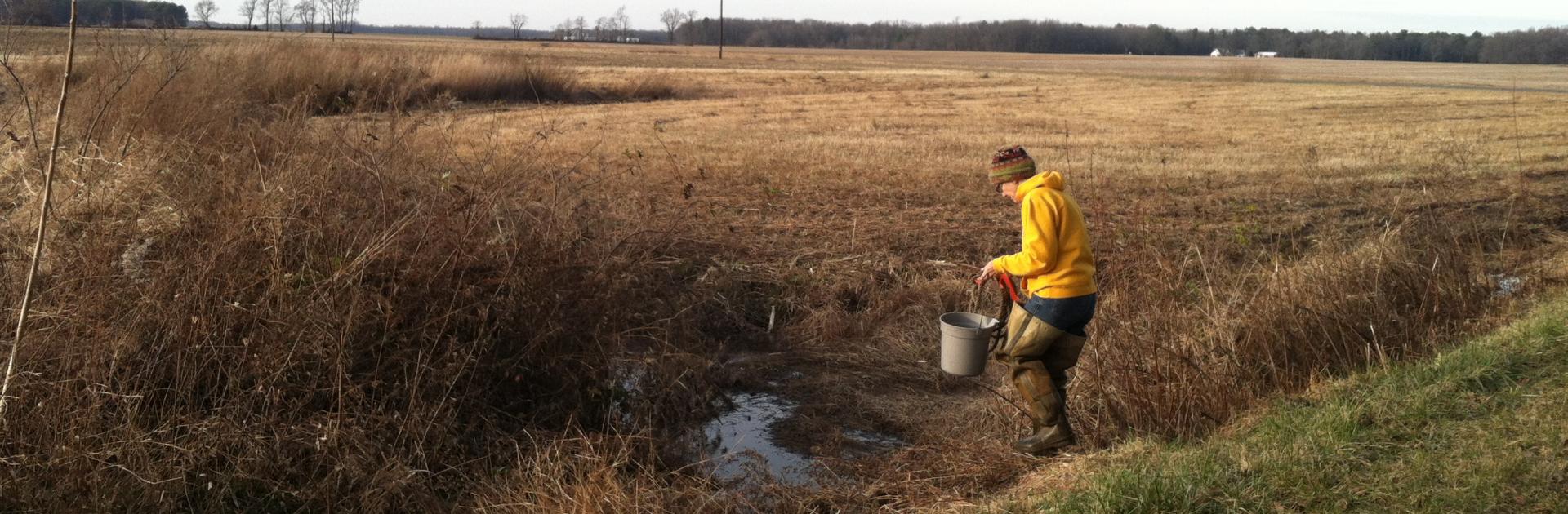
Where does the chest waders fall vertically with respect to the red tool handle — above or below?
below

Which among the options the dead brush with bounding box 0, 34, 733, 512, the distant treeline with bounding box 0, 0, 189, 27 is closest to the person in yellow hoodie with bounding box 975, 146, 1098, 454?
the dead brush with bounding box 0, 34, 733, 512

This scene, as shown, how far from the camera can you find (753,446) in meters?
6.60

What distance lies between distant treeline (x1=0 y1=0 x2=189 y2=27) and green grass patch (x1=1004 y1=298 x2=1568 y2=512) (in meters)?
4.97

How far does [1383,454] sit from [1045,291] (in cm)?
145

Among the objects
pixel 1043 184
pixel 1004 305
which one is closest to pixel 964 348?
pixel 1004 305

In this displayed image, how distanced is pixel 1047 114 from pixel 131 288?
22061 mm

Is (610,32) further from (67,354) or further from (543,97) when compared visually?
(67,354)

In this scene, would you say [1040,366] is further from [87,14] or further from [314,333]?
[87,14]

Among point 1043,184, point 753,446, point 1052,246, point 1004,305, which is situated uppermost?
point 1043,184

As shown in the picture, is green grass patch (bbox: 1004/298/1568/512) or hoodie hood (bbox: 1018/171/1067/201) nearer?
green grass patch (bbox: 1004/298/1568/512)

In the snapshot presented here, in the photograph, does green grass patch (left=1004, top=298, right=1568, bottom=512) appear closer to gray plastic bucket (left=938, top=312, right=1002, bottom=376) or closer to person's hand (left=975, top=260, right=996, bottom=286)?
gray plastic bucket (left=938, top=312, right=1002, bottom=376)

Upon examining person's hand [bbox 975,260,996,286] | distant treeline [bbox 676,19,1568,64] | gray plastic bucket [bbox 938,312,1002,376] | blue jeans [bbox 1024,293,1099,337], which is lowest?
gray plastic bucket [bbox 938,312,1002,376]

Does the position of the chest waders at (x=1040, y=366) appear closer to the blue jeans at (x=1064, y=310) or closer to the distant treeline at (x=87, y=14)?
the blue jeans at (x=1064, y=310)

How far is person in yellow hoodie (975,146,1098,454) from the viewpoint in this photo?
4977 millimetres
